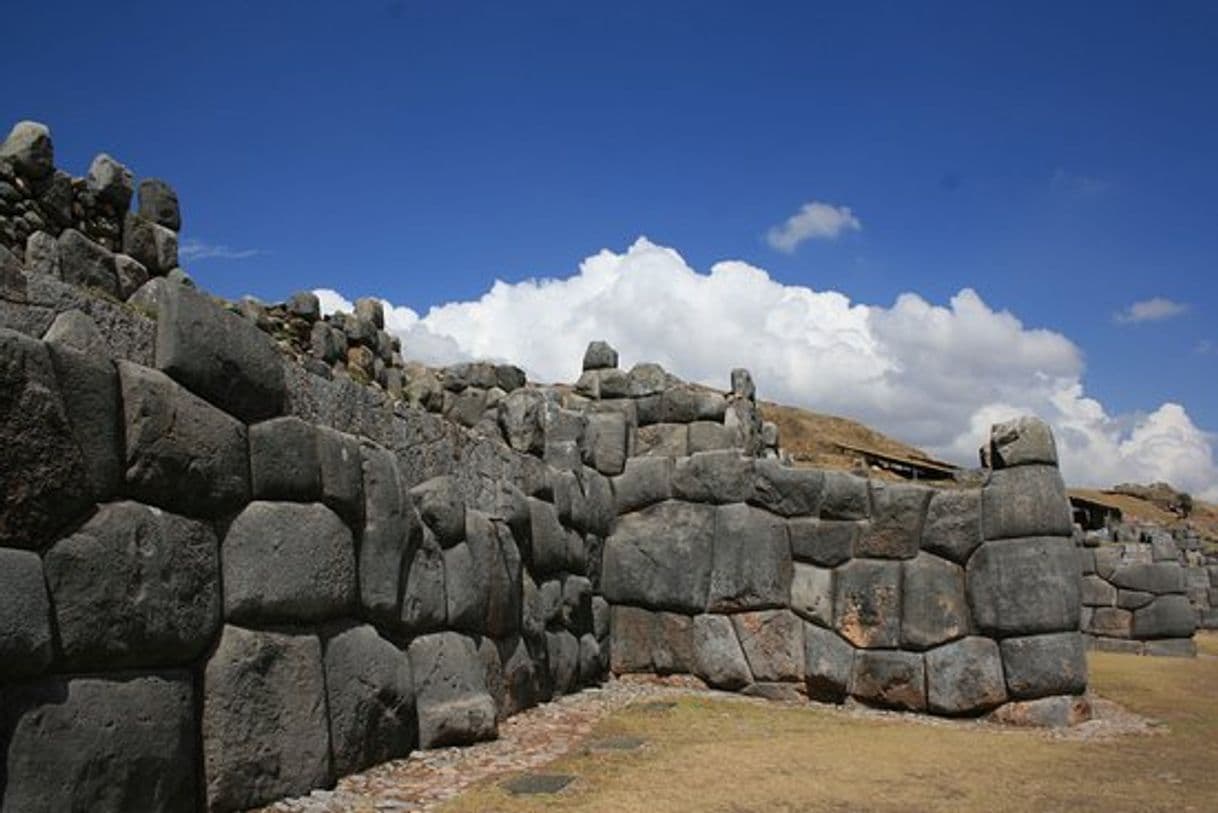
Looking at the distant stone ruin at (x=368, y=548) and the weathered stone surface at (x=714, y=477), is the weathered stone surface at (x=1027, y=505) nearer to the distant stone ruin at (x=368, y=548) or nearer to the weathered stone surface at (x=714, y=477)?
the distant stone ruin at (x=368, y=548)

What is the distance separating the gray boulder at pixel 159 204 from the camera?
350 inches

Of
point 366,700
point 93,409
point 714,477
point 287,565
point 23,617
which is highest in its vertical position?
point 714,477

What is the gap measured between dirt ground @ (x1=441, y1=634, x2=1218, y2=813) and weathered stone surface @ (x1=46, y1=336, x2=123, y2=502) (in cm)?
249

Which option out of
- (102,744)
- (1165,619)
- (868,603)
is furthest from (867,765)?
(1165,619)

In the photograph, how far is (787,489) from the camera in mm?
10766

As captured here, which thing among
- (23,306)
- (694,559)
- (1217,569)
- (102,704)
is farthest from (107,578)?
(1217,569)

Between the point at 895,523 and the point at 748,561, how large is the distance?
1609 millimetres

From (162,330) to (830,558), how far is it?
24.9ft

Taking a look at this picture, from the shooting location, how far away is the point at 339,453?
5789mm

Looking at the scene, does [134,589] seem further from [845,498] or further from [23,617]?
[845,498]

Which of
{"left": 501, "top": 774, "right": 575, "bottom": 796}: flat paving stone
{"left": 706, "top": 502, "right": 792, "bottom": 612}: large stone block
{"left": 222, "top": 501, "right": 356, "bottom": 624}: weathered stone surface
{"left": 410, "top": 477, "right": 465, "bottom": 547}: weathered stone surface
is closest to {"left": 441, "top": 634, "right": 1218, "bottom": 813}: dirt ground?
{"left": 501, "top": 774, "right": 575, "bottom": 796}: flat paving stone

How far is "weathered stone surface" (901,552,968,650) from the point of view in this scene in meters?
9.73

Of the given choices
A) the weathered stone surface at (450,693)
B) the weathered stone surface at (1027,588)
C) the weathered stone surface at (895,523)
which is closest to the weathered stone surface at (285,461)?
the weathered stone surface at (450,693)

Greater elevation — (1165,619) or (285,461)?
(285,461)
